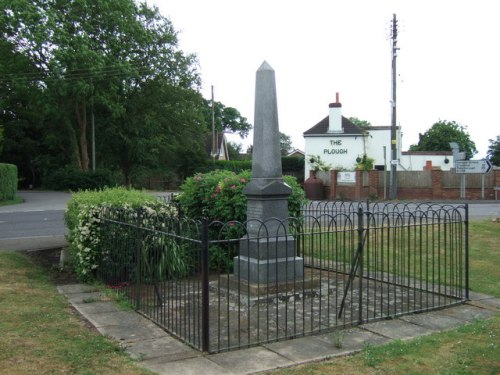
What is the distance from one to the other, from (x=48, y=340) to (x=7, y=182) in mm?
24804

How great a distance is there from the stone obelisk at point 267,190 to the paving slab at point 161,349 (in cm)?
204

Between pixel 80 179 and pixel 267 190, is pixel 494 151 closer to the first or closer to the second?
pixel 80 179

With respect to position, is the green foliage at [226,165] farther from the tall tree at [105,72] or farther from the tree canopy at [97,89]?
the tall tree at [105,72]

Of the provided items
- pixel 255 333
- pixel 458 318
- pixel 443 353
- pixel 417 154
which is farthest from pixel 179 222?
pixel 417 154

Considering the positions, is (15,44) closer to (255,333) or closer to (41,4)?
(41,4)

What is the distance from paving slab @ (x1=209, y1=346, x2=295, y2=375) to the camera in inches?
168

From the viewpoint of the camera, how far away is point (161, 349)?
4.76 m

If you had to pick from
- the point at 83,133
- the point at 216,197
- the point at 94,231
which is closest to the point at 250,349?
the point at 94,231

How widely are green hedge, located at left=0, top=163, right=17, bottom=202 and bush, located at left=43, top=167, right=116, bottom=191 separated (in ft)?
27.2

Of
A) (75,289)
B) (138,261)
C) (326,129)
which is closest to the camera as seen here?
(138,261)

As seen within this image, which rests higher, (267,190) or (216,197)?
(267,190)

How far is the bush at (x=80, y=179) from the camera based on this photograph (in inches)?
1441

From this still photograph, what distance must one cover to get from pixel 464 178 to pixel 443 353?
25419 millimetres

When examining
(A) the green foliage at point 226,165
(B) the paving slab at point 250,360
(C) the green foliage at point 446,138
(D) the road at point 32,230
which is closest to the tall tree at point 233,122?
(C) the green foliage at point 446,138
